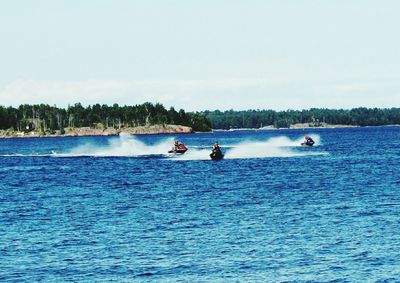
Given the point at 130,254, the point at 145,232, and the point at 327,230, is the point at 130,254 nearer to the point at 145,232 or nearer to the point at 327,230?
the point at 145,232

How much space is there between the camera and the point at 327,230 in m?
55.0

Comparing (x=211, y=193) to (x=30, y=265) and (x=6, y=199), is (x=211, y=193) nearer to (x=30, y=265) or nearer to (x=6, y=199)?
(x=6, y=199)

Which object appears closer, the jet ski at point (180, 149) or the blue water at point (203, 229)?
the blue water at point (203, 229)

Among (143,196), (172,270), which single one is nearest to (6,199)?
(143,196)

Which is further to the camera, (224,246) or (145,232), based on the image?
(145,232)

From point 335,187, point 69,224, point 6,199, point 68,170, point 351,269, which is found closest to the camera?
point 351,269

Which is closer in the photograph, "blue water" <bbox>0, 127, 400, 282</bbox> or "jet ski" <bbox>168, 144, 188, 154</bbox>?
"blue water" <bbox>0, 127, 400, 282</bbox>

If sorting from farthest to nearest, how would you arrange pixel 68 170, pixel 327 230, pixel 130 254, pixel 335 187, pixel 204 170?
pixel 68 170, pixel 204 170, pixel 335 187, pixel 327 230, pixel 130 254

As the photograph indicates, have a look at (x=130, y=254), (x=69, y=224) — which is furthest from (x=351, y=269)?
(x=69, y=224)

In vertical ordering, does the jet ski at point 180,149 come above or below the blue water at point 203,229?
above

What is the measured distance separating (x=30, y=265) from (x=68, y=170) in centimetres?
8940

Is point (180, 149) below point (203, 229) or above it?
above

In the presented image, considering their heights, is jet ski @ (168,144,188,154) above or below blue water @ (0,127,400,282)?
above

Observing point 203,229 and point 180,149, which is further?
point 180,149
